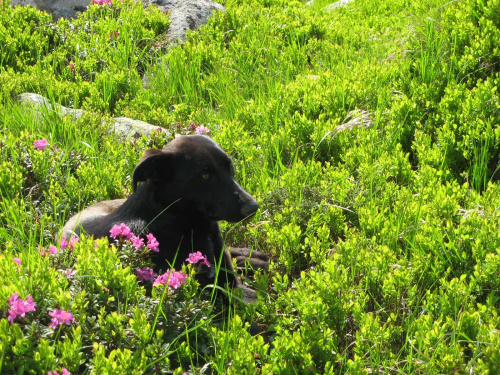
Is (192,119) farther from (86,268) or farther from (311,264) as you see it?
(86,268)

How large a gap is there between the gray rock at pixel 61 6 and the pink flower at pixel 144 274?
760cm

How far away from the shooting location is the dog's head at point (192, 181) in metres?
4.48

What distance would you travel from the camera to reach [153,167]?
4520mm

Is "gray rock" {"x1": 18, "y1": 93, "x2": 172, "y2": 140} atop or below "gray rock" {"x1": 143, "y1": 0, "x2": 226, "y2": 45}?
below

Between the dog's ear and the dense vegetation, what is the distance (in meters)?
0.70

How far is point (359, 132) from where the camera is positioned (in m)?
5.86

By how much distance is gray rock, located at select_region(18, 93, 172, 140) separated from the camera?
6.58 meters

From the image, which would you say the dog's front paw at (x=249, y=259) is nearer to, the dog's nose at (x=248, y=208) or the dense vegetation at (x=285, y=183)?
the dense vegetation at (x=285, y=183)

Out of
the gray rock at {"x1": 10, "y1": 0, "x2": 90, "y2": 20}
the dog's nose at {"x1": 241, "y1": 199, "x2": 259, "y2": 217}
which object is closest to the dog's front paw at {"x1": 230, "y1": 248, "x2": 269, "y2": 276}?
the dog's nose at {"x1": 241, "y1": 199, "x2": 259, "y2": 217}

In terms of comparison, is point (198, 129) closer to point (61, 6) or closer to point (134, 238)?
point (134, 238)

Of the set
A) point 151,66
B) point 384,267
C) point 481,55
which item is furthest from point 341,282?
point 151,66

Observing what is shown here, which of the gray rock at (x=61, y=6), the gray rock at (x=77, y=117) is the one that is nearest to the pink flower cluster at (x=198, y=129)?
the gray rock at (x=77, y=117)

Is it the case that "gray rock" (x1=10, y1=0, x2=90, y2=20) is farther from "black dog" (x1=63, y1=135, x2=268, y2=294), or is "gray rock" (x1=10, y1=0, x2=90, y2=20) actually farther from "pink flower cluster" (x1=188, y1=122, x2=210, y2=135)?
"black dog" (x1=63, y1=135, x2=268, y2=294)

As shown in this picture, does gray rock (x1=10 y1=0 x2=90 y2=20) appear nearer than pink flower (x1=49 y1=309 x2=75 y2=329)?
No
